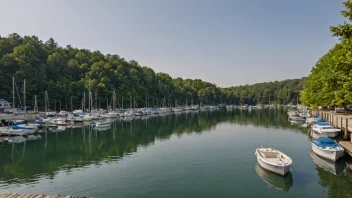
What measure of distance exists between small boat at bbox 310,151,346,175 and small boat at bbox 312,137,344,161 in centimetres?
44

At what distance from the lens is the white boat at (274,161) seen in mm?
21000

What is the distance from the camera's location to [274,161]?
2250 centimetres

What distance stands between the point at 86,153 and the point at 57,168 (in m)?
7.49

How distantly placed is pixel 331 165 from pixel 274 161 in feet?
24.3

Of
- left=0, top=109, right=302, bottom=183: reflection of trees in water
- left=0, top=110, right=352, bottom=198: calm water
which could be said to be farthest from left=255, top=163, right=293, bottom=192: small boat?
left=0, top=109, right=302, bottom=183: reflection of trees in water

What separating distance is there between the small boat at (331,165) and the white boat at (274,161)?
4832 millimetres

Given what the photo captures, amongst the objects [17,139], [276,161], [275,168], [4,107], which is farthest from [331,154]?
[4,107]

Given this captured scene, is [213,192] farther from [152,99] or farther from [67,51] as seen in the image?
[67,51]

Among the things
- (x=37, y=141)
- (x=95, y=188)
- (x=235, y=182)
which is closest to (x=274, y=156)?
(x=235, y=182)

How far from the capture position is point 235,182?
21.3m

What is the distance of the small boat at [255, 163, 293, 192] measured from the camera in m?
19.9

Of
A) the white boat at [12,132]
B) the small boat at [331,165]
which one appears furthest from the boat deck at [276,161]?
the white boat at [12,132]

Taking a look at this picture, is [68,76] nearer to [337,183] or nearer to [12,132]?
[12,132]

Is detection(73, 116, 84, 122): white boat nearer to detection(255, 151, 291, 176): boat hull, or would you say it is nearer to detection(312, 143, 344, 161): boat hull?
detection(255, 151, 291, 176): boat hull
